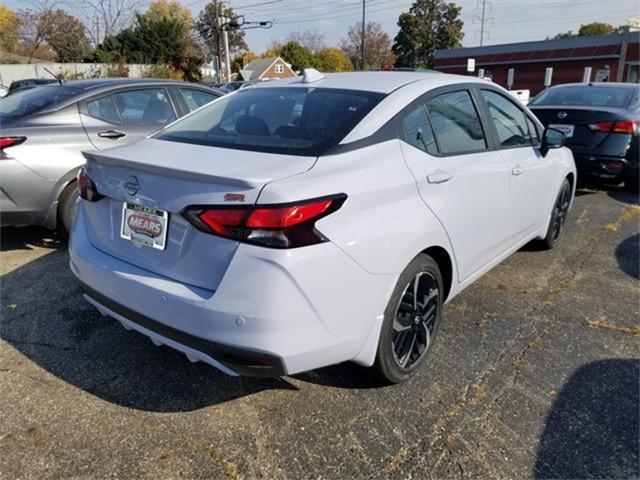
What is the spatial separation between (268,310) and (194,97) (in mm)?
4352

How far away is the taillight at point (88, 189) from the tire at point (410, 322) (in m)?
1.55

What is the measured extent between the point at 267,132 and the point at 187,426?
1.51m

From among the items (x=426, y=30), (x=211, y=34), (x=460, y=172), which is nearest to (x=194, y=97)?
(x=460, y=172)

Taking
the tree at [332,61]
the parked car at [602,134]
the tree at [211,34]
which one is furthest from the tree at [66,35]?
the parked car at [602,134]

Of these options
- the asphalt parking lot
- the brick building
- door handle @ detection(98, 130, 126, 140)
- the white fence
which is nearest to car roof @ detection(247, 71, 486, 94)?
the asphalt parking lot

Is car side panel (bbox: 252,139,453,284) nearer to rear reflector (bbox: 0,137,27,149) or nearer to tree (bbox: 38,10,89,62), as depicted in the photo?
rear reflector (bbox: 0,137,27,149)

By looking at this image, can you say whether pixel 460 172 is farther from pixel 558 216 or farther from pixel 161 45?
pixel 161 45

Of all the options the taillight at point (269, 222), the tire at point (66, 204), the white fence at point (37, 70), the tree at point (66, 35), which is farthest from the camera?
the tree at point (66, 35)

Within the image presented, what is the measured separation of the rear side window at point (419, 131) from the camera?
2643 millimetres

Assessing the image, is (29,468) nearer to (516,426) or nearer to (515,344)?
(516,426)

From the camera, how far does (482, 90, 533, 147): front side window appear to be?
3.55 m

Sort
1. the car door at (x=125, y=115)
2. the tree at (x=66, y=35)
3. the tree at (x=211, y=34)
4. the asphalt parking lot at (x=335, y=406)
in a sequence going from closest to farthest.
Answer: the asphalt parking lot at (x=335, y=406) < the car door at (x=125, y=115) < the tree at (x=66, y=35) < the tree at (x=211, y=34)

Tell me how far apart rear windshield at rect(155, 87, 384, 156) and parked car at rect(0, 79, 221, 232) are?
5.63ft

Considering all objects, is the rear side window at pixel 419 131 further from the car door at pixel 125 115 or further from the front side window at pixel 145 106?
the front side window at pixel 145 106
